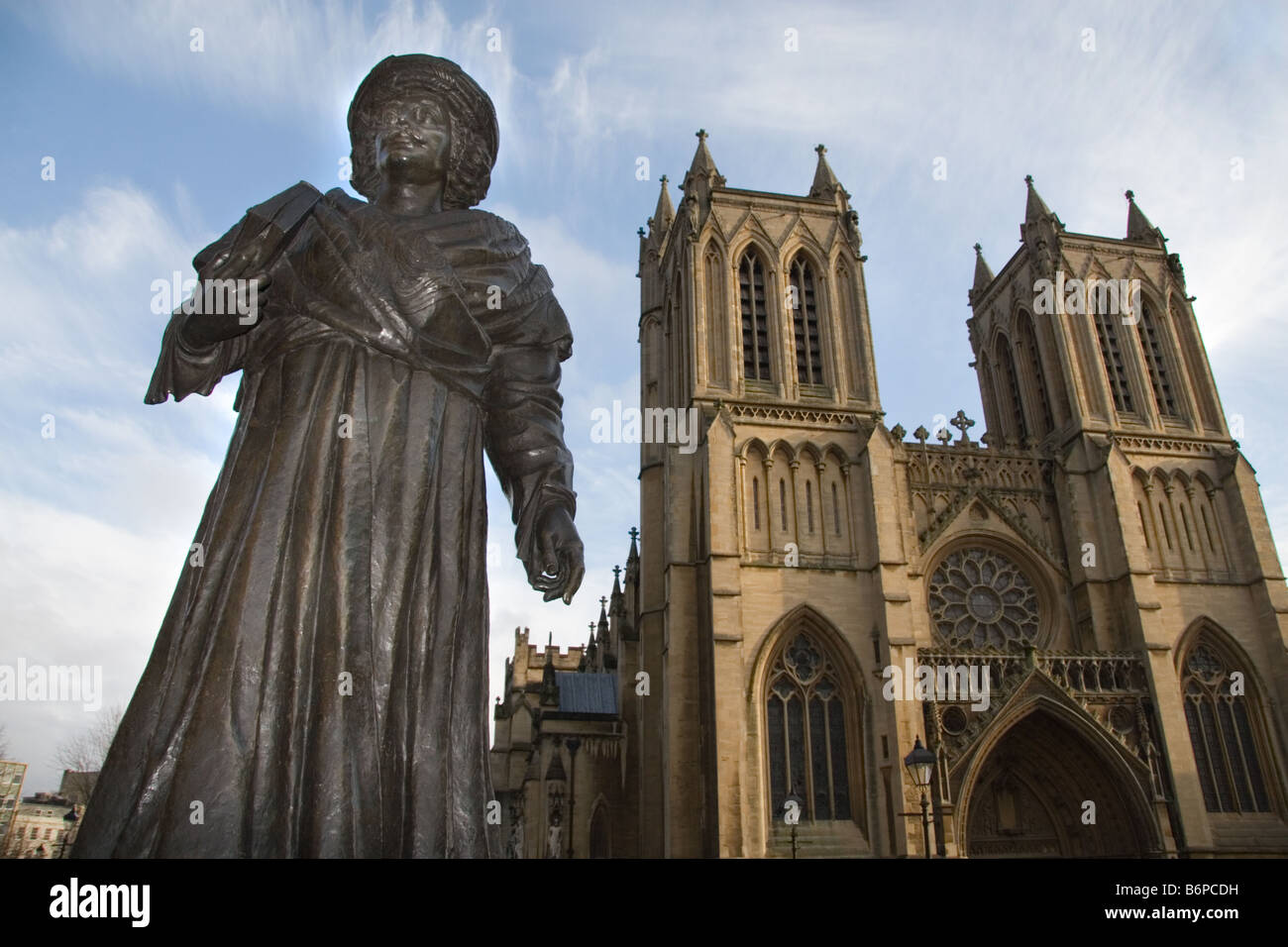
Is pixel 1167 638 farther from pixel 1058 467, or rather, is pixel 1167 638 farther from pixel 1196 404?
pixel 1196 404

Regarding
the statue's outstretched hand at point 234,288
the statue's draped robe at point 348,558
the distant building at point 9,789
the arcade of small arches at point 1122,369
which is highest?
the arcade of small arches at point 1122,369

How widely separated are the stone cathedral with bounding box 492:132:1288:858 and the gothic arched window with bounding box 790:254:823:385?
0.34 feet

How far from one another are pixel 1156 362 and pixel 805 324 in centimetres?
1098

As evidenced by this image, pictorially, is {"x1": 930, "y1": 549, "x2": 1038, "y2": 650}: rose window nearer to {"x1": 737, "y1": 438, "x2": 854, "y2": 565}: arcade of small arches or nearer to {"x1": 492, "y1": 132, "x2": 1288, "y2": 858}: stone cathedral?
{"x1": 492, "y1": 132, "x2": 1288, "y2": 858}: stone cathedral

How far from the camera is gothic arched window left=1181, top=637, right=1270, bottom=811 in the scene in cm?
2134

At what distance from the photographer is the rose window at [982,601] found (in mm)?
23156

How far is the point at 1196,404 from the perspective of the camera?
87.7 feet

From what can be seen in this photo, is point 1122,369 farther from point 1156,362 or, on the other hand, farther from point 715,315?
point 715,315

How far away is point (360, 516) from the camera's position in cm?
237

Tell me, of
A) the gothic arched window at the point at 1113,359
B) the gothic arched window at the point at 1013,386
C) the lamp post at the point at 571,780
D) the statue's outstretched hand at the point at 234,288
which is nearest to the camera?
the statue's outstretched hand at the point at 234,288

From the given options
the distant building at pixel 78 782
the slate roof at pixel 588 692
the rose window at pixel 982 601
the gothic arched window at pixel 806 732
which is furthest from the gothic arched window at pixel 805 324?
the distant building at pixel 78 782

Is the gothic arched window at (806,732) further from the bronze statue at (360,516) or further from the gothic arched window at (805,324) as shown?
the bronze statue at (360,516)

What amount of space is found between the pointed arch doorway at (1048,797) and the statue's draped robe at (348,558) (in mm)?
19902

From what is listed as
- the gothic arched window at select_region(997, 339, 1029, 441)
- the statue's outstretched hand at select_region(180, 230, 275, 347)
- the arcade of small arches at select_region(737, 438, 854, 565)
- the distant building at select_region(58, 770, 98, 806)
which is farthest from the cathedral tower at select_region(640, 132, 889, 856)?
the statue's outstretched hand at select_region(180, 230, 275, 347)
